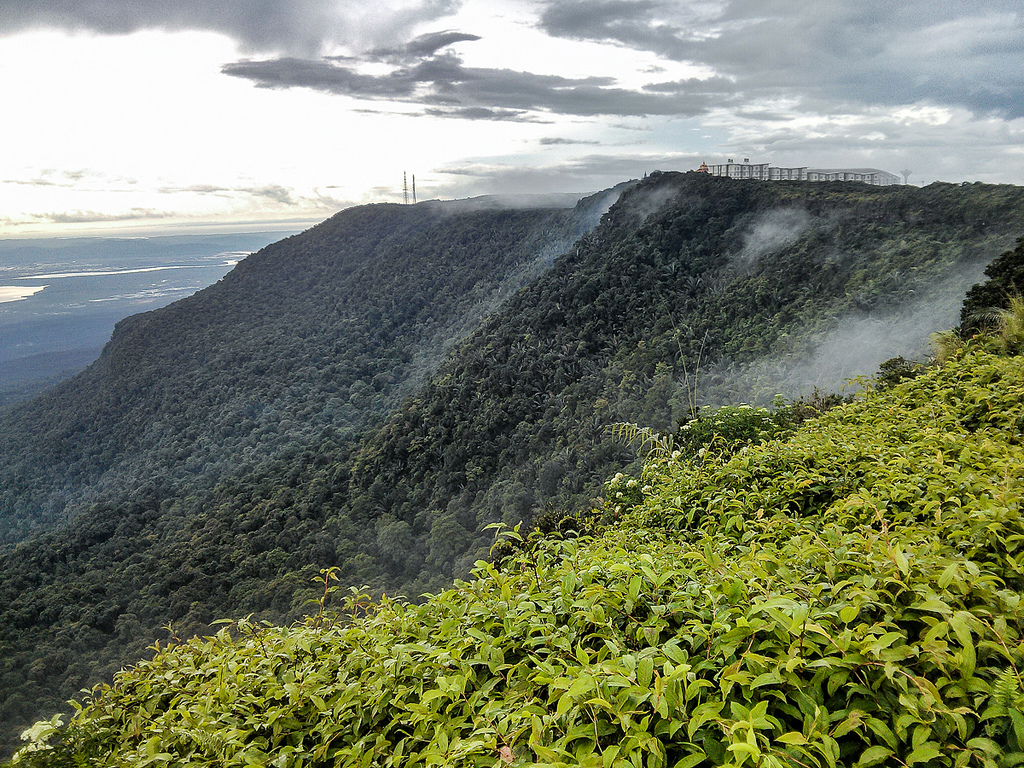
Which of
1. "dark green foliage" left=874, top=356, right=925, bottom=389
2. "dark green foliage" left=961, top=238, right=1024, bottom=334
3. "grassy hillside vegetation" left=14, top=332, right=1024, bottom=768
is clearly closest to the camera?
"grassy hillside vegetation" left=14, top=332, right=1024, bottom=768

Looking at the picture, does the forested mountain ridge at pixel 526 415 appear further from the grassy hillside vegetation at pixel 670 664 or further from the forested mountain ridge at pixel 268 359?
the grassy hillside vegetation at pixel 670 664

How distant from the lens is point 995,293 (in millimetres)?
7680

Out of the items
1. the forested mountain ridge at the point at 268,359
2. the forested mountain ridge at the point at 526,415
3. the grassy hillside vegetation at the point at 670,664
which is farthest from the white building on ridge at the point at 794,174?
the grassy hillside vegetation at the point at 670,664

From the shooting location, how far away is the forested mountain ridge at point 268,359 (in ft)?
154

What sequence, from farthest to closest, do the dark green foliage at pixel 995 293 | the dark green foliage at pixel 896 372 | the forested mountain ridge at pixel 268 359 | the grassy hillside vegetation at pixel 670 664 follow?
1. the forested mountain ridge at pixel 268 359
2. the dark green foliage at pixel 995 293
3. the dark green foliage at pixel 896 372
4. the grassy hillside vegetation at pixel 670 664

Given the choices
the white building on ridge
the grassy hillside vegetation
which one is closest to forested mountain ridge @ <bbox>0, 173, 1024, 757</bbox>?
the white building on ridge

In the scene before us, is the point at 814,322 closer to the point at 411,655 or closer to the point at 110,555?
the point at 411,655

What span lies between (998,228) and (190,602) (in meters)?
34.2

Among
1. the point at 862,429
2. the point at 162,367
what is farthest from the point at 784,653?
the point at 162,367

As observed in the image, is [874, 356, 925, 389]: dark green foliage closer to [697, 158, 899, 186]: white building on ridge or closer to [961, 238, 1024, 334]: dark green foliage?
[961, 238, 1024, 334]: dark green foliage

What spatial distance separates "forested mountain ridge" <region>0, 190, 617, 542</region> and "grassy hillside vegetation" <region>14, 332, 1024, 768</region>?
4106cm

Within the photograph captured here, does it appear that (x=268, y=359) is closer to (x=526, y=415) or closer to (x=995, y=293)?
(x=526, y=415)

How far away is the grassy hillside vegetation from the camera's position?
1.18 metres

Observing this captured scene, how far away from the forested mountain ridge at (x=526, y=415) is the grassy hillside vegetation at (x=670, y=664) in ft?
43.9
